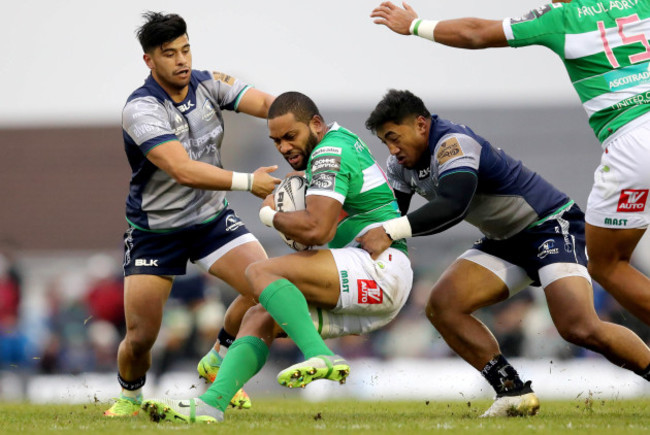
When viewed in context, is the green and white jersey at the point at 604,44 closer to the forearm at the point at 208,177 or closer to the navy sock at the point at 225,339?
the forearm at the point at 208,177

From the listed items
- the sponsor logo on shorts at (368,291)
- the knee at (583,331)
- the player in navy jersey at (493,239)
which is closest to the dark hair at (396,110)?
the player in navy jersey at (493,239)

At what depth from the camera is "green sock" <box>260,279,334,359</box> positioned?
6.55 metres

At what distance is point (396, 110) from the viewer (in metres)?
7.49

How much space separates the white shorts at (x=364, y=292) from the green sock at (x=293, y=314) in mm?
296

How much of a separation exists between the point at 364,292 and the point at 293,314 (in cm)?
52

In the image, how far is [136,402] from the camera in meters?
8.49

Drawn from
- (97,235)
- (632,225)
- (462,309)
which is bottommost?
(97,235)

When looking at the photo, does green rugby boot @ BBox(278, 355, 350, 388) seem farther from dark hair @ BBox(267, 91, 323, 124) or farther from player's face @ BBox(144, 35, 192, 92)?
player's face @ BBox(144, 35, 192, 92)

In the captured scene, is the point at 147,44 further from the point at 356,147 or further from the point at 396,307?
the point at 396,307

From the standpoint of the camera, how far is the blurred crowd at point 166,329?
14.3 metres

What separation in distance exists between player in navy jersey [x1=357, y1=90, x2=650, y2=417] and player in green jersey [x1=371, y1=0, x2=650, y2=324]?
347mm

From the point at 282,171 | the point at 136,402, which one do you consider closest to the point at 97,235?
the point at 282,171

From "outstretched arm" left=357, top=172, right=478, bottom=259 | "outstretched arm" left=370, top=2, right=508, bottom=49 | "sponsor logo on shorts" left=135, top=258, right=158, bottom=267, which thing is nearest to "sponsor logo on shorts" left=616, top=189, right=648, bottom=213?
"outstretched arm" left=357, top=172, right=478, bottom=259

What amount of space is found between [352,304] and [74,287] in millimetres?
9569
